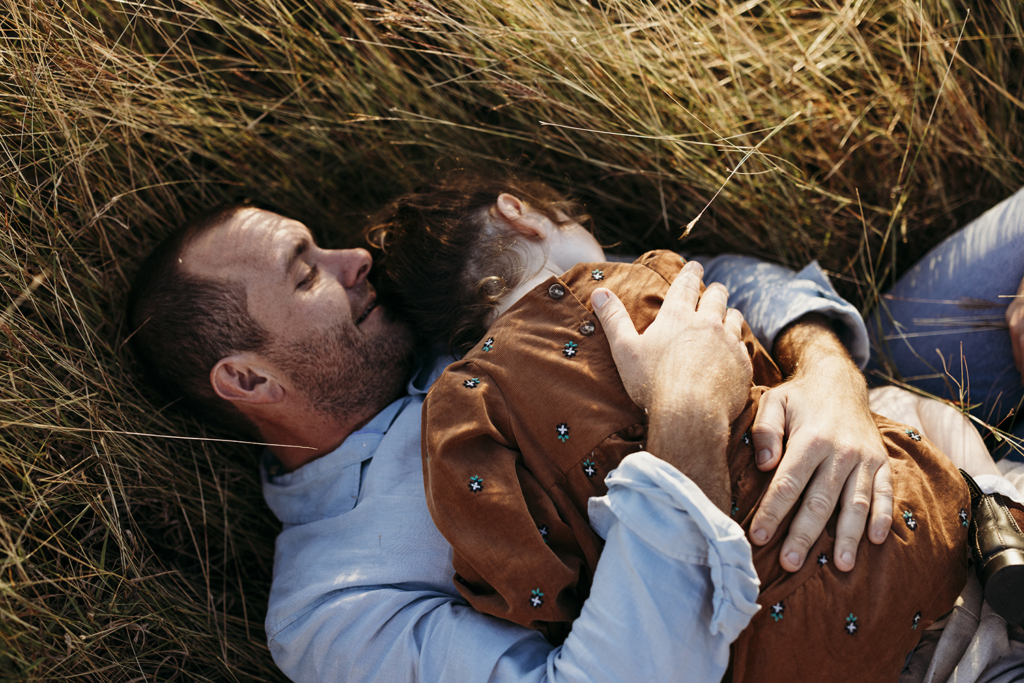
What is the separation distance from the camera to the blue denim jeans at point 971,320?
2.11 metres

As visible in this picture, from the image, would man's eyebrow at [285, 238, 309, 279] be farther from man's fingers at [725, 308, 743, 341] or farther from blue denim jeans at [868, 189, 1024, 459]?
blue denim jeans at [868, 189, 1024, 459]

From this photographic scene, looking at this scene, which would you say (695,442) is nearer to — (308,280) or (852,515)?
(852,515)

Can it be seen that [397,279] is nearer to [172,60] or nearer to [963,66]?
[172,60]

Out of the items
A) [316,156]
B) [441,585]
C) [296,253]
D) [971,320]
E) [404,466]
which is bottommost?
[441,585]

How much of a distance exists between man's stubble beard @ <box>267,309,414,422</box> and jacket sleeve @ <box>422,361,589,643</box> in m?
0.59

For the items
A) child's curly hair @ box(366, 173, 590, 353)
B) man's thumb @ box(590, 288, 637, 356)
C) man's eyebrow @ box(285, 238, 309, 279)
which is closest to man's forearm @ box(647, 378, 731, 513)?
man's thumb @ box(590, 288, 637, 356)

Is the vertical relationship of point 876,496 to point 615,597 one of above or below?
above

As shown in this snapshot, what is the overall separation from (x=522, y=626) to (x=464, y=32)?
208 centimetres

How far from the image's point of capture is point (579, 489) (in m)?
1.73

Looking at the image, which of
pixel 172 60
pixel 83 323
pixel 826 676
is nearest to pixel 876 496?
pixel 826 676

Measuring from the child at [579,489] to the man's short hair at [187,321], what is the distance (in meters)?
0.86

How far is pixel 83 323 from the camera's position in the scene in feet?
7.11

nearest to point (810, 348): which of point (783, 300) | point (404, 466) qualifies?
point (783, 300)

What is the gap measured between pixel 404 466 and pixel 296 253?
35.5 inches
